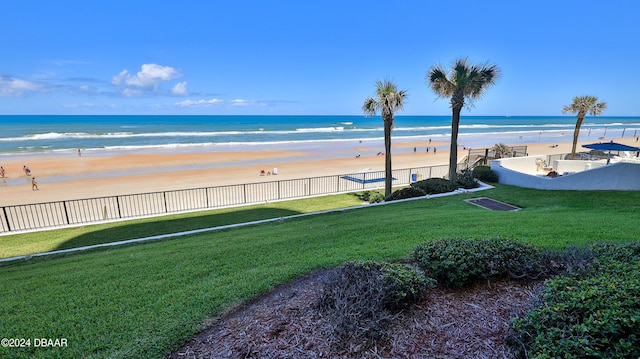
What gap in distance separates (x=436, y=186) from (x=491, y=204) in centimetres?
296

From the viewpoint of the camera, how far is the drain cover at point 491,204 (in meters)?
11.5

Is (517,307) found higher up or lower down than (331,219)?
higher up

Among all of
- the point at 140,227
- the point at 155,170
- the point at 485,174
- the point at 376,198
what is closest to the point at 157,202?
the point at 140,227

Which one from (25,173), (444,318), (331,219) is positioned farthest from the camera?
(25,173)

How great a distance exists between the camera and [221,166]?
92.9 feet

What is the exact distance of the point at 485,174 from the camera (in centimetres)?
1686

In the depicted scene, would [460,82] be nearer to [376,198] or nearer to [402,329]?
[376,198]

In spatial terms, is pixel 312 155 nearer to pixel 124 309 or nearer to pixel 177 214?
pixel 177 214

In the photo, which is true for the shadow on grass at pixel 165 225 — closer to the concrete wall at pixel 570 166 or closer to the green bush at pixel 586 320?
the green bush at pixel 586 320

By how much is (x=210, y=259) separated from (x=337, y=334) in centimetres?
393

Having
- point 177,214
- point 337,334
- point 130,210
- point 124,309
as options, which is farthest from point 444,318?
point 130,210

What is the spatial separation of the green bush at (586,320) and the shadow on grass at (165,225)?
9799mm

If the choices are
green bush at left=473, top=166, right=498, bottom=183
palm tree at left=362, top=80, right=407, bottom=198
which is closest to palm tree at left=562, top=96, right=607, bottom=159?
green bush at left=473, top=166, right=498, bottom=183

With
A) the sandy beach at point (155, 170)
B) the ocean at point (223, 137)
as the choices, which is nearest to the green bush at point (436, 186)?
the ocean at point (223, 137)
